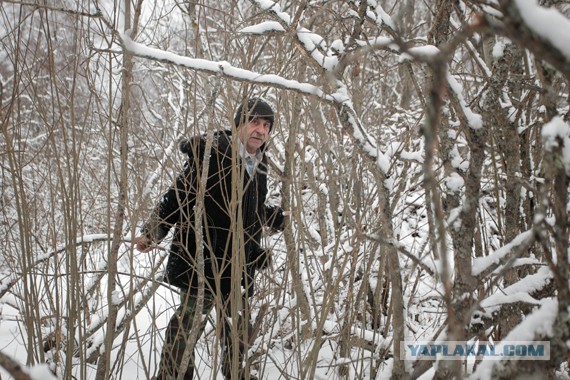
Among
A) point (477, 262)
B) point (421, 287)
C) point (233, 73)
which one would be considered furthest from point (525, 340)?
point (421, 287)

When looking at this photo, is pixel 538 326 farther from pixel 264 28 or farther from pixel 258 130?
pixel 258 130

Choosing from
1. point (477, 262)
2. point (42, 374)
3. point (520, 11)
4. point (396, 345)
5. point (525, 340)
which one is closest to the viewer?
point (520, 11)

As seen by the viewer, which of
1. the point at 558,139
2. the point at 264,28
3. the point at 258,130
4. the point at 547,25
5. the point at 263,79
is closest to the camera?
the point at 547,25

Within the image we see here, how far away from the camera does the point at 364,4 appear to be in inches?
63.8

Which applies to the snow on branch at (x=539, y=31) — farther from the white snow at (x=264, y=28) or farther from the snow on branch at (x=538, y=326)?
the white snow at (x=264, y=28)

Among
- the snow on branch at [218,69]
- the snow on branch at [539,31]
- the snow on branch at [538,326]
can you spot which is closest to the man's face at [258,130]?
the snow on branch at [218,69]

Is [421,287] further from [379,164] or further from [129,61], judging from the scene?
[129,61]

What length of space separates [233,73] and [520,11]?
0.84 m

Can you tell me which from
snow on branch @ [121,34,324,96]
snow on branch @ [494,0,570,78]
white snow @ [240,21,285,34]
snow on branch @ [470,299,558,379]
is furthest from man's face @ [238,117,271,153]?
snow on branch @ [494,0,570,78]

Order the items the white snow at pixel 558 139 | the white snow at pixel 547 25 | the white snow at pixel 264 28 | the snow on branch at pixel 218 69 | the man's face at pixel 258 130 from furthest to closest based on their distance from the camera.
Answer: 1. the man's face at pixel 258 130
2. the white snow at pixel 264 28
3. the snow on branch at pixel 218 69
4. the white snow at pixel 558 139
5. the white snow at pixel 547 25

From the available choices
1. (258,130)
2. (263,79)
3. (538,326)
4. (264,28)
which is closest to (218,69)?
(263,79)

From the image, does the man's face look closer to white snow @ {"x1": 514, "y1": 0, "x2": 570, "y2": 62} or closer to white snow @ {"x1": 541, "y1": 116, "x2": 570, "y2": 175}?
white snow @ {"x1": 541, "y1": 116, "x2": 570, "y2": 175}

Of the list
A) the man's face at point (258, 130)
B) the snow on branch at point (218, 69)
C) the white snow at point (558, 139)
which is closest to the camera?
the white snow at point (558, 139)

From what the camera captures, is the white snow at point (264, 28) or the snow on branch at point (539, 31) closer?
the snow on branch at point (539, 31)
